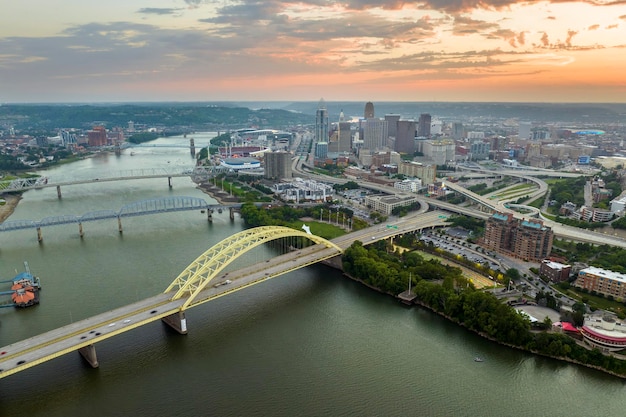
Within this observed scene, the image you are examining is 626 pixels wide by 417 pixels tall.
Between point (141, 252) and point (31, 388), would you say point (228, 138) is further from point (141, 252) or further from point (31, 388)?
point (31, 388)

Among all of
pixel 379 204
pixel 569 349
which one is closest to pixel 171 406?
pixel 569 349

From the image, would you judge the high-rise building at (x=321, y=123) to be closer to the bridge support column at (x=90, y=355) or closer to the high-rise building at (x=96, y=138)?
the high-rise building at (x=96, y=138)

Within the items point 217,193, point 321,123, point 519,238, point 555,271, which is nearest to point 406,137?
point 321,123

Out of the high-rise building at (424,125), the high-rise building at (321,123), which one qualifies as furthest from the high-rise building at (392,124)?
the high-rise building at (321,123)

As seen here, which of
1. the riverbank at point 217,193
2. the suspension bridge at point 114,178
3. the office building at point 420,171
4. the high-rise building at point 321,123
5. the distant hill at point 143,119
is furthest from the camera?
the distant hill at point 143,119

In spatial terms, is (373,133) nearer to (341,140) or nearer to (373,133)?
(373,133)

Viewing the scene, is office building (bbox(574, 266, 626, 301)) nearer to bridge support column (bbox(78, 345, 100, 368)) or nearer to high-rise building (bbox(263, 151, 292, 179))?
bridge support column (bbox(78, 345, 100, 368))

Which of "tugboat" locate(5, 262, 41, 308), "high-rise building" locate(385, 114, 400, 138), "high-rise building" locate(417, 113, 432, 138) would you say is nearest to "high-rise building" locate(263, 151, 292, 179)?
"tugboat" locate(5, 262, 41, 308)
